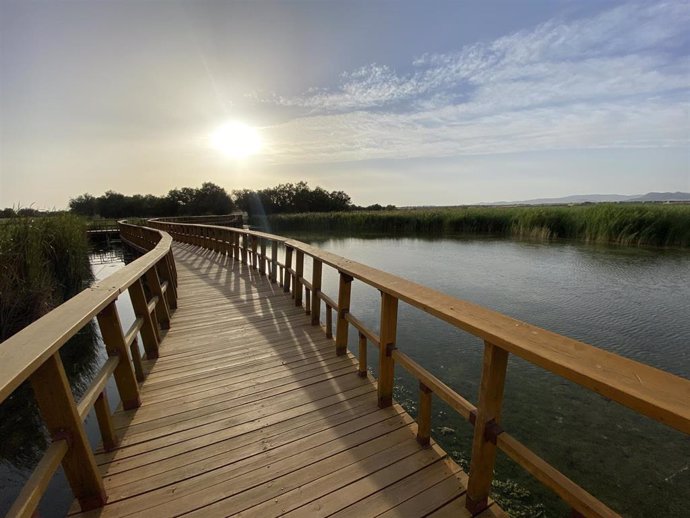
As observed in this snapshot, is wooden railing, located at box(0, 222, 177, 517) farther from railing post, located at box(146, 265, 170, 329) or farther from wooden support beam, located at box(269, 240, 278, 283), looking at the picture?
wooden support beam, located at box(269, 240, 278, 283)

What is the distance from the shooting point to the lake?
2666 mm

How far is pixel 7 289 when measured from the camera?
4867 millimetres

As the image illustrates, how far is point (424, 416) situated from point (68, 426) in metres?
1.82

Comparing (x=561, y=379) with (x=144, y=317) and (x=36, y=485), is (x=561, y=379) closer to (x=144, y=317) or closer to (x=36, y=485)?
(x=144, y=317)

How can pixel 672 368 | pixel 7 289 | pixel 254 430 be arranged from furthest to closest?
pixel 7 289 < pixel 672 368 < pixel 254 430

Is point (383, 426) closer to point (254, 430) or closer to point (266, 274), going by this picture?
point (254, 430)

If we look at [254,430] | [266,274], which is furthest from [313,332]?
[266,274]

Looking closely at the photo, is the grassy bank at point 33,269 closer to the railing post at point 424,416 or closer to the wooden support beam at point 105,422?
the wooden support beam at point 105,422

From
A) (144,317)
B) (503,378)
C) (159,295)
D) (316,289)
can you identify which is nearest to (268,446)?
(503,378)

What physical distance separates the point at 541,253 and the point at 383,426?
1396cm

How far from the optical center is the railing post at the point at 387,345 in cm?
210

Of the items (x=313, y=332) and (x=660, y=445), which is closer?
(x=660, y=445)

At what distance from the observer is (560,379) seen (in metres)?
4.31

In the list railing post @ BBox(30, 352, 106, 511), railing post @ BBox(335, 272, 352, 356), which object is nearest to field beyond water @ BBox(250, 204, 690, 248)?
railing post @ BBox(335, 272, 352, 356)
